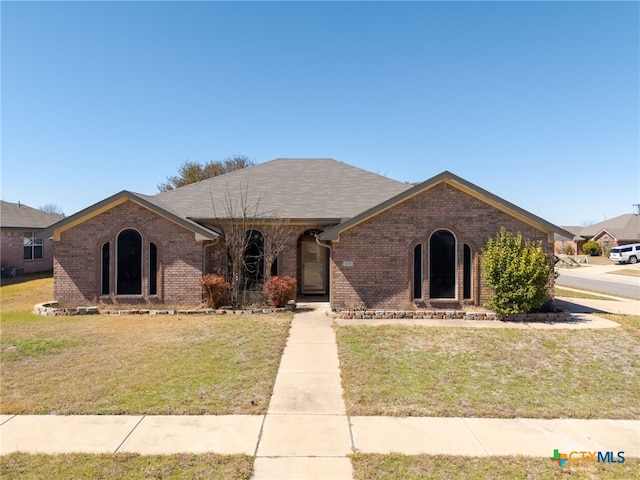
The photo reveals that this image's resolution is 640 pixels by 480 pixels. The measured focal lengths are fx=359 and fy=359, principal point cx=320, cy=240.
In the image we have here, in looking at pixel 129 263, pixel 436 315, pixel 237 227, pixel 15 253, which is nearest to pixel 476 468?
pixel 436 315

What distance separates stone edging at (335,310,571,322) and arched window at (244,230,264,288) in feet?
14.0

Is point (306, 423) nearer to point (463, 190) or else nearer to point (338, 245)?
point (338, 245)

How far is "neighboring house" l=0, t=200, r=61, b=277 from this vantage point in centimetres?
2303

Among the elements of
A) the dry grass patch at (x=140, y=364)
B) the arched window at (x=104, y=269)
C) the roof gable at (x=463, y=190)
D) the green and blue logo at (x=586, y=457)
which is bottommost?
the green and blue logo at (x=586, y=457)

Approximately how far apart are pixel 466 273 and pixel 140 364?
1026 centimetres

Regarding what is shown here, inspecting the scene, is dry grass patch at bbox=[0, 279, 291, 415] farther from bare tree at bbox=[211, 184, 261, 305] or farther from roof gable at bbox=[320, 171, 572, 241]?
roof gable at bbox=[320, 171, 572, 241]

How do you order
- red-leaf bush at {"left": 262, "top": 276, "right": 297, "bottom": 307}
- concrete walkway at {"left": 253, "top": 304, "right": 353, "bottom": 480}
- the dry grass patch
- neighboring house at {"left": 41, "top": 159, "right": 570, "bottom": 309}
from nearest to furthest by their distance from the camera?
concrete walkway at {"left": 253, "top": 304, "right": 353, "bottom": 480}
the dry grass patch
neighboring house at {"left": 41, "top": 159, "right": 570, "bottom": 309}
red-leaf bush at {"left": 262, "top": 276, "right": 297, "bottom": 307}

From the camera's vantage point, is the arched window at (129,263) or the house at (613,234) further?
the house at (613,234)

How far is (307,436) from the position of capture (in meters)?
4.95

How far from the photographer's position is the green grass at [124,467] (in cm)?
407

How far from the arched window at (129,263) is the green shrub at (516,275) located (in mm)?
12203

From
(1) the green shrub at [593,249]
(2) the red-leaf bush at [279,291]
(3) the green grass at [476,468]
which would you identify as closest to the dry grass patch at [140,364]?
(2) the red-leaf bush at [279,291]

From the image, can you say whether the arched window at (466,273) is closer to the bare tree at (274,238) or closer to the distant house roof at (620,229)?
the bare tree at (274,238)

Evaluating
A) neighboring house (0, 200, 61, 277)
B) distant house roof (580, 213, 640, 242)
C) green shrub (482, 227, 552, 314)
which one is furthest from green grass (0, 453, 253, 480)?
distant house roof (580, 213, 640, 242)
